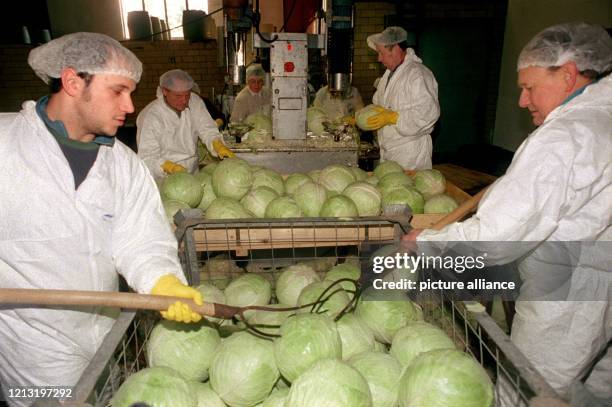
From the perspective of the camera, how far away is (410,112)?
4.67 meters

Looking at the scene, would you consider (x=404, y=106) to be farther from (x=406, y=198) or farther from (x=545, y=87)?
(x=545, y=87)

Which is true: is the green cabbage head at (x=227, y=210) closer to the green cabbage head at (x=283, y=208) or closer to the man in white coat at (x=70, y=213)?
the green cabbage head at (x=283, y=208)

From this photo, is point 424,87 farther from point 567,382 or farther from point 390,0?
point 390,0

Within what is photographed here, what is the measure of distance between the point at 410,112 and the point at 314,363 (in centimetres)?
369

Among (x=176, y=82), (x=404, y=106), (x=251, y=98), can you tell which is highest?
(x=176, y=82)

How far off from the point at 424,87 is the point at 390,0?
480cm

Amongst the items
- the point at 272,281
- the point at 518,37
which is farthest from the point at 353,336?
the point at 518,37

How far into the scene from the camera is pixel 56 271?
6.29ft

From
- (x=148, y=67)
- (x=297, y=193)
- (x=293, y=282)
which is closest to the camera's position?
(x=293, y=282)

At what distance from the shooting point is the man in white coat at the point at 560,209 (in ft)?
6.17

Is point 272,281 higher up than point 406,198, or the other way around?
point 406,198

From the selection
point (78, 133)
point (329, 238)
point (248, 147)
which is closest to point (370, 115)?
point (248, 147)

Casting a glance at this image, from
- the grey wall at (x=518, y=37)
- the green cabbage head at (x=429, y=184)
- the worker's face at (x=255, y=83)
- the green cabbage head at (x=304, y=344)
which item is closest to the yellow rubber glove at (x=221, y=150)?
the green cabbage head at (x=429, y=184)

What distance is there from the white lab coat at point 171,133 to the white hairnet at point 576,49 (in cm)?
327
